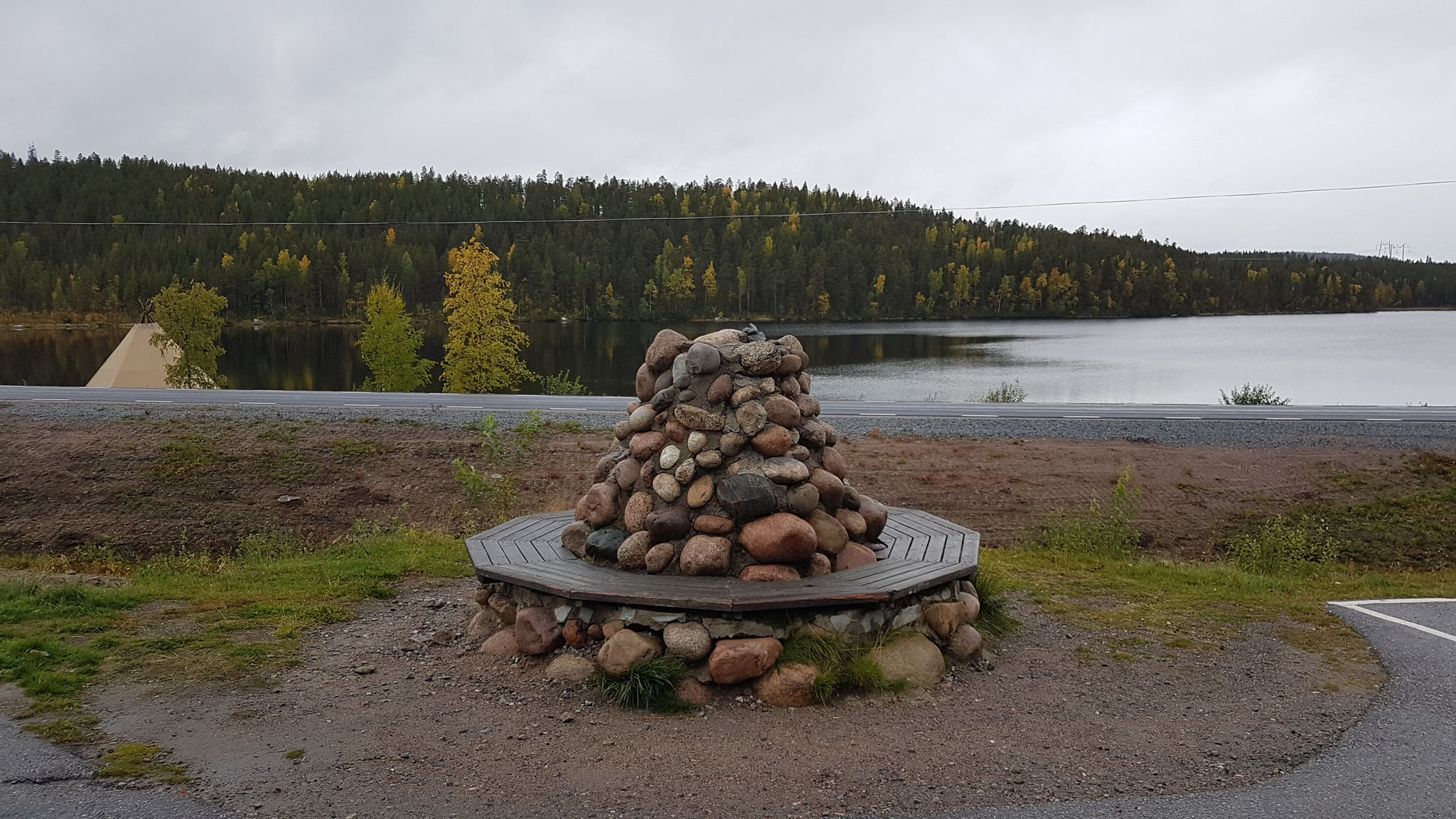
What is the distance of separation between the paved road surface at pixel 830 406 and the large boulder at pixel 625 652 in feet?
46.4

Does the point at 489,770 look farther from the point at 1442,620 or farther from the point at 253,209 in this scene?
the point at 253,209

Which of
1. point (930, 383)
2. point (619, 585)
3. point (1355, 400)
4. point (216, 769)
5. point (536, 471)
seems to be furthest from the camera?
point (930, 383)

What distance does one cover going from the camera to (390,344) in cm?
3575

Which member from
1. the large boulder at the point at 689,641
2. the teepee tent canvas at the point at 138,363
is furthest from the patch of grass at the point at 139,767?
the teepee tent canvas at the point at 138,363

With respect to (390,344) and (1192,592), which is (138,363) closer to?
(390,344)

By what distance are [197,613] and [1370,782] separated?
848 cm

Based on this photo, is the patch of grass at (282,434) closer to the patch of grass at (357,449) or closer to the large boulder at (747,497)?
the patch of grass at (357,449)

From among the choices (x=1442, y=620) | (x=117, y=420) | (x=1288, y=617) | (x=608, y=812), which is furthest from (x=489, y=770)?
(x=117, y=420)

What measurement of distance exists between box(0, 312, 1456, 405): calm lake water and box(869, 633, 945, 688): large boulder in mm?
26571

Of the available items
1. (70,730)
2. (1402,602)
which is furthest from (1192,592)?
(70,730)

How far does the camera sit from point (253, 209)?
117 metres

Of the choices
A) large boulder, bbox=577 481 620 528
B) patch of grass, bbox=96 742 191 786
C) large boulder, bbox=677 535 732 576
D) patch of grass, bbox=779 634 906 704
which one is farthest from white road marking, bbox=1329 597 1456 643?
patch of grass, bbox=96 742 191 786

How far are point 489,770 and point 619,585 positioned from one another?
1684 millimetres

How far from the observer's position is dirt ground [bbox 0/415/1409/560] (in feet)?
46.7
